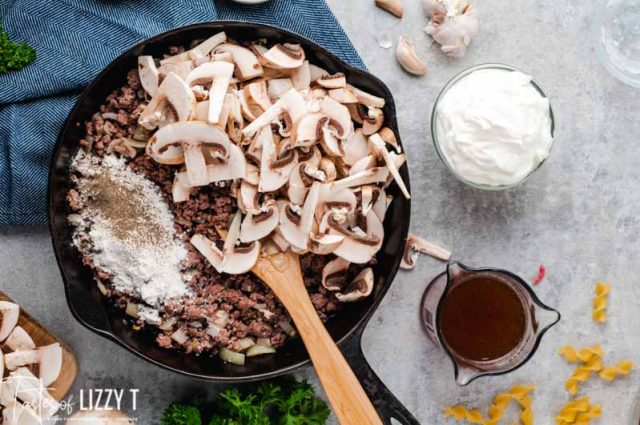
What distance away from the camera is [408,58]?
254 cm

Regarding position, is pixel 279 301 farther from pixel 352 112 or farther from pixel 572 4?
pixel 572 4

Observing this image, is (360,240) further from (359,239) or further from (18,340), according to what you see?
(18,340)

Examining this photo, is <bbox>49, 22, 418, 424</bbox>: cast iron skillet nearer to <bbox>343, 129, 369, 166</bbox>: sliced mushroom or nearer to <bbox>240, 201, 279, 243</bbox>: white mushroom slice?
<bbox>343, 129, 369, 166</bbox>: sliced mushroom

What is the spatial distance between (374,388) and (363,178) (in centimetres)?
64

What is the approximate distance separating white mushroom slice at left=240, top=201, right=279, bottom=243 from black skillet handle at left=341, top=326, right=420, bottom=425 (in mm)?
422

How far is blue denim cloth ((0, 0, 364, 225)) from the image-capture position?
242 centimetres

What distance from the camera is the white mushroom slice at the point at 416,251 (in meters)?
2.56

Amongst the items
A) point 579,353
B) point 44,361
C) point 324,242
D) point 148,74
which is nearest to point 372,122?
point 324,242

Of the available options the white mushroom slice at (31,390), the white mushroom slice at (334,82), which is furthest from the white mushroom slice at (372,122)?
the white mushroom slice at (31,390)

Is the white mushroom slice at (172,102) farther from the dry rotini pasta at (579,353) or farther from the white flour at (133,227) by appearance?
the dry rotini pasta at (579,353)

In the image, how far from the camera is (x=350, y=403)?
223 centimetres

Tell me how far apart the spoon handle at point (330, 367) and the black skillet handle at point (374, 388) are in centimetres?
4

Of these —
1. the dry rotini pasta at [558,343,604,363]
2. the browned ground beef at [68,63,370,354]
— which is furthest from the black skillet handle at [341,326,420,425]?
the dry rotini pasta at [558,343,604,363]

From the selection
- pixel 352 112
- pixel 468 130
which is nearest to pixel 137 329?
pixel 352 112
